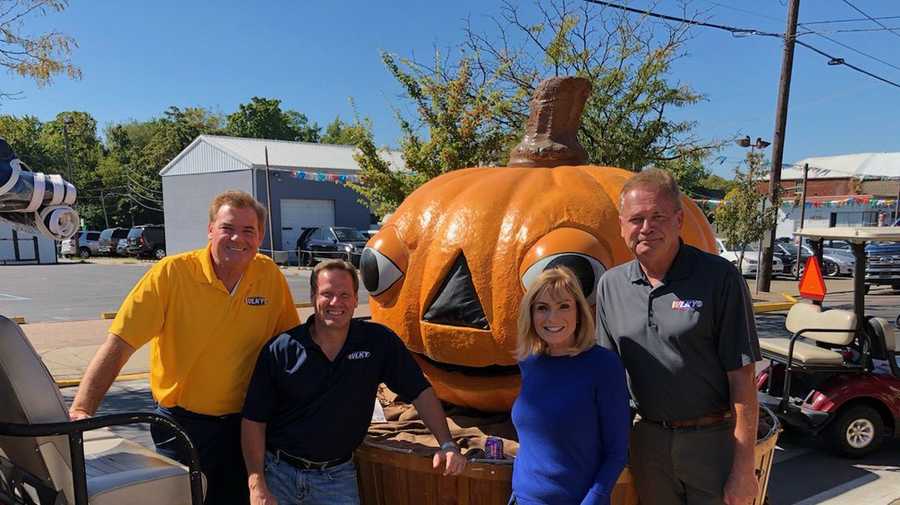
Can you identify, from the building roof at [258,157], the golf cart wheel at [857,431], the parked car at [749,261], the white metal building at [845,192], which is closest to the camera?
the golf cart wheel at [857,431]

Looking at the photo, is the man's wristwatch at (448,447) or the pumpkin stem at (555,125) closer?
the man's wristwatch at (448,447)

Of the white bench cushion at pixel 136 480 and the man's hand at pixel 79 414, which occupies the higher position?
the man's hand at pixel 79 414

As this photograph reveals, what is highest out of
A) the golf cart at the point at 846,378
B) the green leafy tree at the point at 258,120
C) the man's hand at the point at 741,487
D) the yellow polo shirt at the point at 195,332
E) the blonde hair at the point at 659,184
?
the green leafy tree at the point at 258,120

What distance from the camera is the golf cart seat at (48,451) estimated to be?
1.85 metres

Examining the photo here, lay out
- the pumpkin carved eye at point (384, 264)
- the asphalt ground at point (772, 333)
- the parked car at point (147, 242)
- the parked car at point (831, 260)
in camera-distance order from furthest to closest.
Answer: the parked car at point (147, 242) < the parked car at point (831, 260) < the asphalt ground at point (772, 333) < the pumpkin carved eye at point (384, 264)

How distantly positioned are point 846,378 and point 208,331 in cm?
433

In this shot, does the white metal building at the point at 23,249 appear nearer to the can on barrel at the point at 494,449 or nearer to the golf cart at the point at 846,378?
the golf cart at the point at 846,378

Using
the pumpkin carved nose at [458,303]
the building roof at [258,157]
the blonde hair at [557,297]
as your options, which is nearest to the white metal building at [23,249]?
the building roof at [258,157]

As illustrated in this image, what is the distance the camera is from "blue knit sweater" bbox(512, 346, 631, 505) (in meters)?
1.86

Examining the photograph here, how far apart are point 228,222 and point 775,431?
7.61 ft

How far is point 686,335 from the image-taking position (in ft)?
6.31

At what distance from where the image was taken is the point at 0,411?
6.63ft

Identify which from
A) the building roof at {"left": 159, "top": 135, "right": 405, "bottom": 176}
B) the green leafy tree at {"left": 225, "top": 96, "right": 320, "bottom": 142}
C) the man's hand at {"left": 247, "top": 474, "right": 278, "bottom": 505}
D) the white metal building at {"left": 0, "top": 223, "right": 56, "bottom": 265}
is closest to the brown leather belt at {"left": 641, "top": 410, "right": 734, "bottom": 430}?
the man's hand at {"left": 247, "top": 474, "right": 278, "bottom": 505}

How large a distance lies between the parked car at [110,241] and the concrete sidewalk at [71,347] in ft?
69.5
